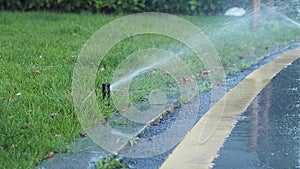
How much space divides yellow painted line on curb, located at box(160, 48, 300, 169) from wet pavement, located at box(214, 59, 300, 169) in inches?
2.1

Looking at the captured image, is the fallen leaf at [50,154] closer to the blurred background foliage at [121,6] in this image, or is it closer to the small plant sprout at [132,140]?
the small plant sprout at [132,140]

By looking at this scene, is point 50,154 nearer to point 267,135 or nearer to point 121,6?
point 267,135

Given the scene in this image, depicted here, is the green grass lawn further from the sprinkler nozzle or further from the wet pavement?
the wet pavement

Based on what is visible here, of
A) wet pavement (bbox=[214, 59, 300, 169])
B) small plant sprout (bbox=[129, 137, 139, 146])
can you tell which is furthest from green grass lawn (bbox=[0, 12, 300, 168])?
wet pavement (bbox=[214, 59, 300, 169])

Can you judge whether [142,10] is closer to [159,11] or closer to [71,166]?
[159,11]

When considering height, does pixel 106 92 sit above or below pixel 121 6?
above

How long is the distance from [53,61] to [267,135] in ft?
9.22

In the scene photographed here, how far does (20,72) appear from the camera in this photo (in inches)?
214

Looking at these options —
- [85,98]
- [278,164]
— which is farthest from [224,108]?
[278,164]

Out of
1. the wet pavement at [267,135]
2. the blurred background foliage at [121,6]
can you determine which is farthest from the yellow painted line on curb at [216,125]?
the blurred background foliage at [121,6]

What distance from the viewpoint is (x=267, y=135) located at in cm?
387

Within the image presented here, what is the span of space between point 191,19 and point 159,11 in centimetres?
104

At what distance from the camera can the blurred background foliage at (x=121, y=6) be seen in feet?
36.9

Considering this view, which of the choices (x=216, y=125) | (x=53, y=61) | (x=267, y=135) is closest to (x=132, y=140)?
(x=216, y=125)
